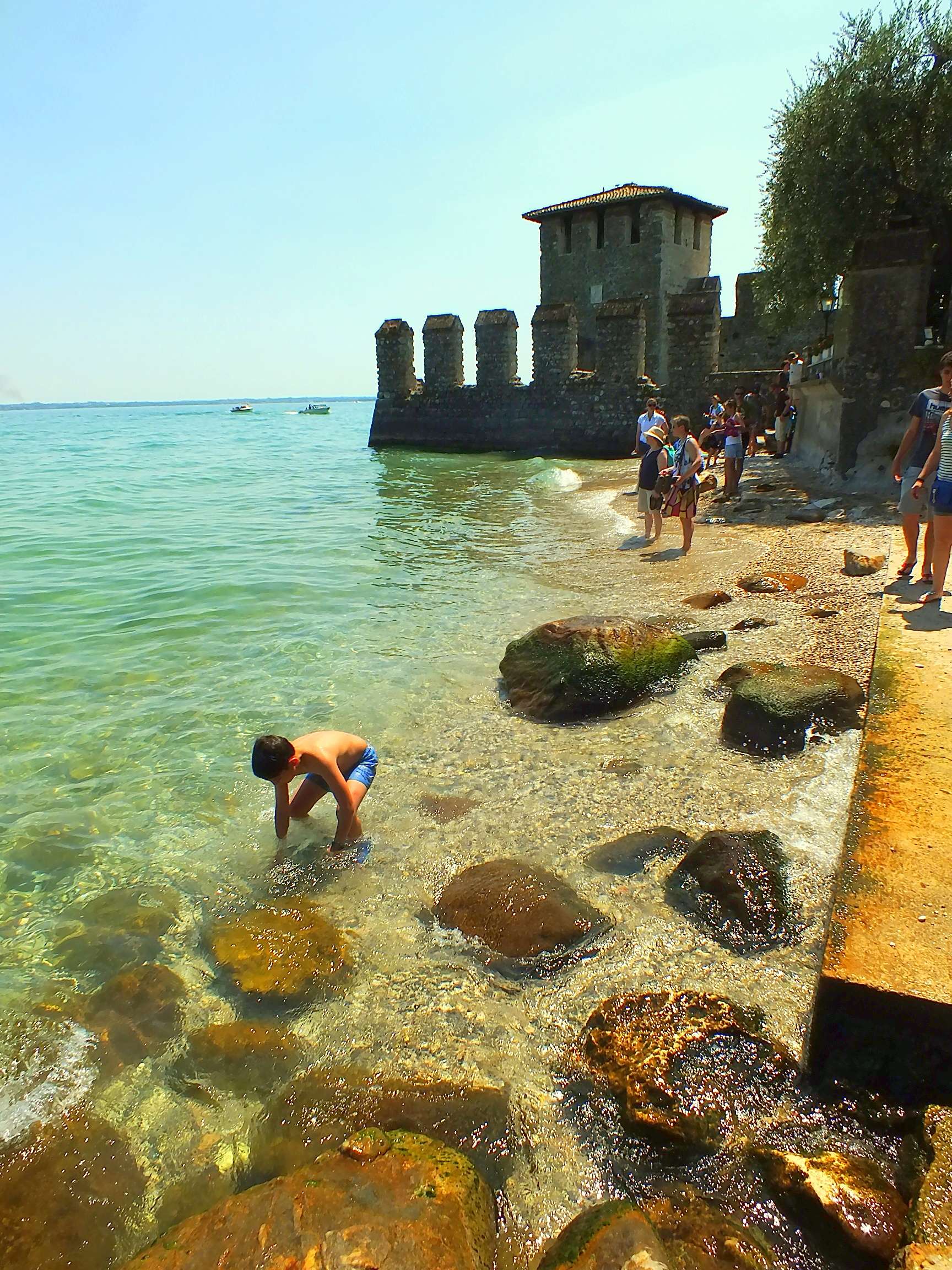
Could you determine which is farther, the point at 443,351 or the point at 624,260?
the point at 624,260

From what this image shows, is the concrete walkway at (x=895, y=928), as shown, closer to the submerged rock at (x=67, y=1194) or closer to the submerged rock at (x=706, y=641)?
the submerged rock at (x=67, y=1194)

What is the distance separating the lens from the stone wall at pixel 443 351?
26.2 meters

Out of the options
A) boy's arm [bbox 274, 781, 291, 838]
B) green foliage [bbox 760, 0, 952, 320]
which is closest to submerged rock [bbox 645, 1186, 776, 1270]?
boy's arm [bbox 274, 781, 291, 838]

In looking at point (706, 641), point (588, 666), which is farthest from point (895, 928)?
point (706, 641)

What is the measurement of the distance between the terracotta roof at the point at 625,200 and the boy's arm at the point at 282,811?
28.6 m

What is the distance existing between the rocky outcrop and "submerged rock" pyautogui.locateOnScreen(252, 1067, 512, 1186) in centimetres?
718

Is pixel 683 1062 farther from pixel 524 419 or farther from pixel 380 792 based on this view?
pixel 524 419

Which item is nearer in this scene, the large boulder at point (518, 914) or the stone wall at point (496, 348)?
the large boulder at point (518, 914)

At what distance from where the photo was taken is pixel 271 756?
3822 millimetres

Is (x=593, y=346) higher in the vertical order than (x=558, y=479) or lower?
higher

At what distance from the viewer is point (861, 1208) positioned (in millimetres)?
2014

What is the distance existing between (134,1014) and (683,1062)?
2.09 metres

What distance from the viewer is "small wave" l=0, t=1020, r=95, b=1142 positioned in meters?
2.76

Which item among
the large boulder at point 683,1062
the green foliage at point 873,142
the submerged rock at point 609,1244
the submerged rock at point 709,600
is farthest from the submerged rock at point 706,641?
the green foliage at point 873,142
